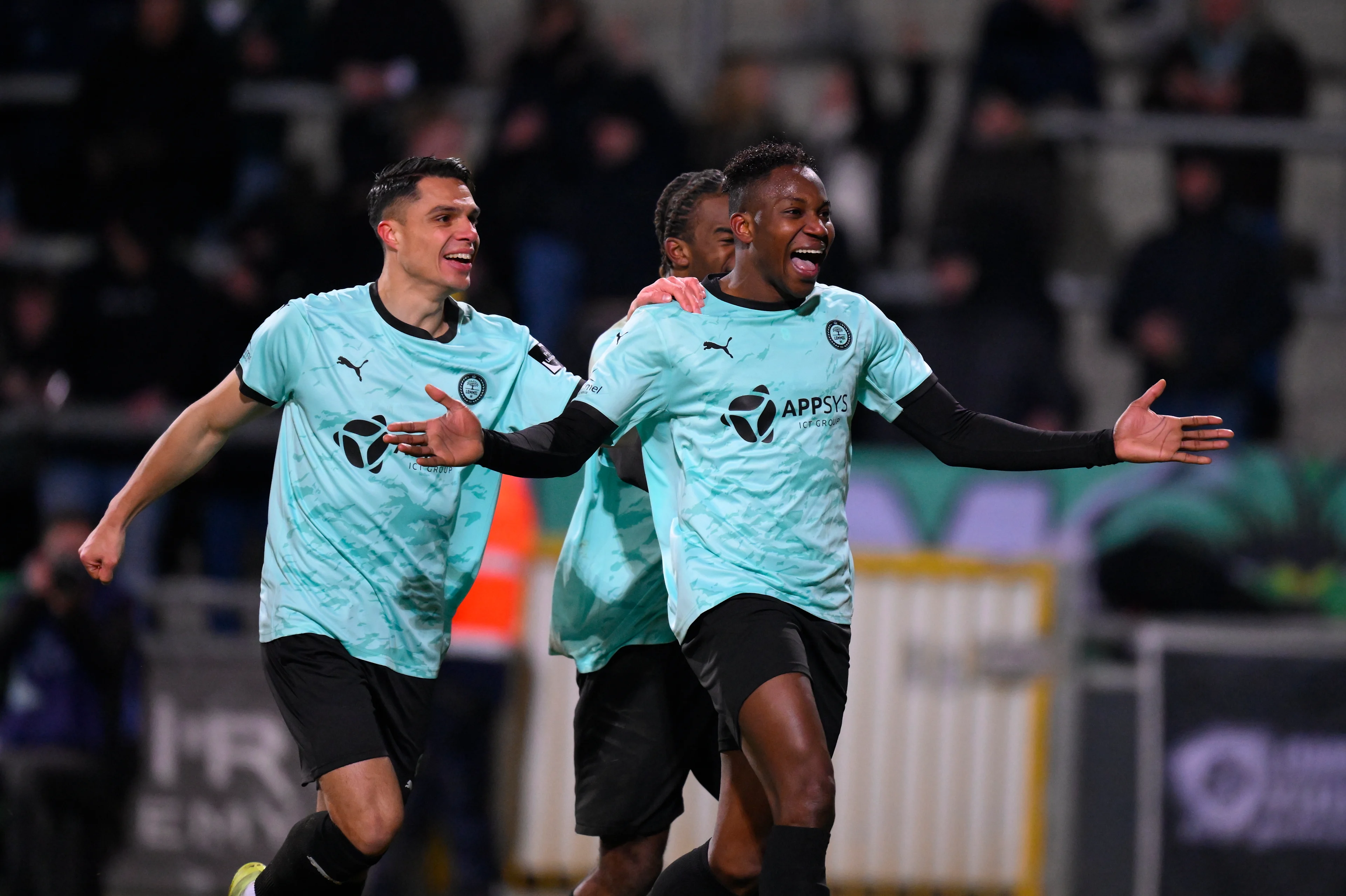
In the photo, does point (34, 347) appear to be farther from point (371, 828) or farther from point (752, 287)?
point (752, 287)

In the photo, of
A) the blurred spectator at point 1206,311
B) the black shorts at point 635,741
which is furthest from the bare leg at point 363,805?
the blurred spectator at point 1206,311

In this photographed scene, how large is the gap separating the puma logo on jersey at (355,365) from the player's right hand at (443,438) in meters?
0.69

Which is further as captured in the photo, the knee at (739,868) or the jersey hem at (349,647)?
the jersey hem at (349,647)

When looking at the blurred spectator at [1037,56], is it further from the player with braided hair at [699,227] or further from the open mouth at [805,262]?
the open mouth at [805,262]

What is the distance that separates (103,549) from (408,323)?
42.3 inches

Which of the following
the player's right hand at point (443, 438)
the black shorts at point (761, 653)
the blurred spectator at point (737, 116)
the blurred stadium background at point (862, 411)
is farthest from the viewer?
the blurred spectator at point (737, 116)

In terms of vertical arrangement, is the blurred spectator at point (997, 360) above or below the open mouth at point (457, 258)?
above

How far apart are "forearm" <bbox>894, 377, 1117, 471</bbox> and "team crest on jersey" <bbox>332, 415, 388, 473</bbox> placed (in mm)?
1469

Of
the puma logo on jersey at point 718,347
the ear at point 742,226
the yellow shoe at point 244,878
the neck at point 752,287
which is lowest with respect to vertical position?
the yellow shoe at point 244,878

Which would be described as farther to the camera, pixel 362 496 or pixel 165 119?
pixel 165 119

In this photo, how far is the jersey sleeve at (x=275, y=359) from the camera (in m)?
5.18

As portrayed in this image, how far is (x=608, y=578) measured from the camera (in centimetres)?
532

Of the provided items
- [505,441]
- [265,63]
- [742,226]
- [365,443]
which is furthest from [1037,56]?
[505,441]

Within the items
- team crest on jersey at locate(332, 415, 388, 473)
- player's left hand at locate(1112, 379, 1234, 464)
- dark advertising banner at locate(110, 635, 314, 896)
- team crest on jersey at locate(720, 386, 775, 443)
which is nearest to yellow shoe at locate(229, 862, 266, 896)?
team crest on jersey at locate(332, 415, 388, 473)
